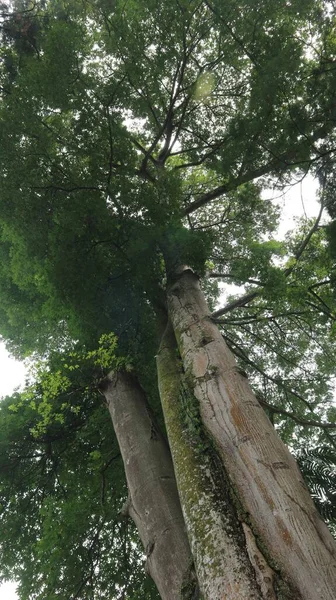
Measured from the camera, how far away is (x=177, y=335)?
14.5 ft

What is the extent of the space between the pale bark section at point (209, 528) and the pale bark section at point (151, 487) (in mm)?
526

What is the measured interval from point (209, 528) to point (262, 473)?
0.45 metres

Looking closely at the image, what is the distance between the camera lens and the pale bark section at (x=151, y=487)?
2.90 m

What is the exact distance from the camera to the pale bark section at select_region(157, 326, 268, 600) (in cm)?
200

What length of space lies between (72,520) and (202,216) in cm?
705

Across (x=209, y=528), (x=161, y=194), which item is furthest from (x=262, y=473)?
(x=161, y=194)

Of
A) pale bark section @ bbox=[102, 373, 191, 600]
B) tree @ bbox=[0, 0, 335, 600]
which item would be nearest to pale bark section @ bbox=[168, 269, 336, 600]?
tree @ bbox=[0, 0, 335, 600]

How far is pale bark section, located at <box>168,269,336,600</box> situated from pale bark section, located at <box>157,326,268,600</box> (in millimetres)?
139

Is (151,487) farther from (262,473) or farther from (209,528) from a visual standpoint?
→ (262,473)

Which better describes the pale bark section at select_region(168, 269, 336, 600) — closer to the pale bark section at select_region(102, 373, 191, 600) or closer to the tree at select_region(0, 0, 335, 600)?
the tree at select_region(0, 0, 335, 600)

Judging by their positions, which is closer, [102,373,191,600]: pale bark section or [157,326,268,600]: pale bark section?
[157,326,268,600]: pale bark section

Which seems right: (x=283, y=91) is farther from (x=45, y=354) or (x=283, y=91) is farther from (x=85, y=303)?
(x=45, y=354)

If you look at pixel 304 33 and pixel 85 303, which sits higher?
pixel 304 33

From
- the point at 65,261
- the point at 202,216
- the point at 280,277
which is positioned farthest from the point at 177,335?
the point at 202,216
